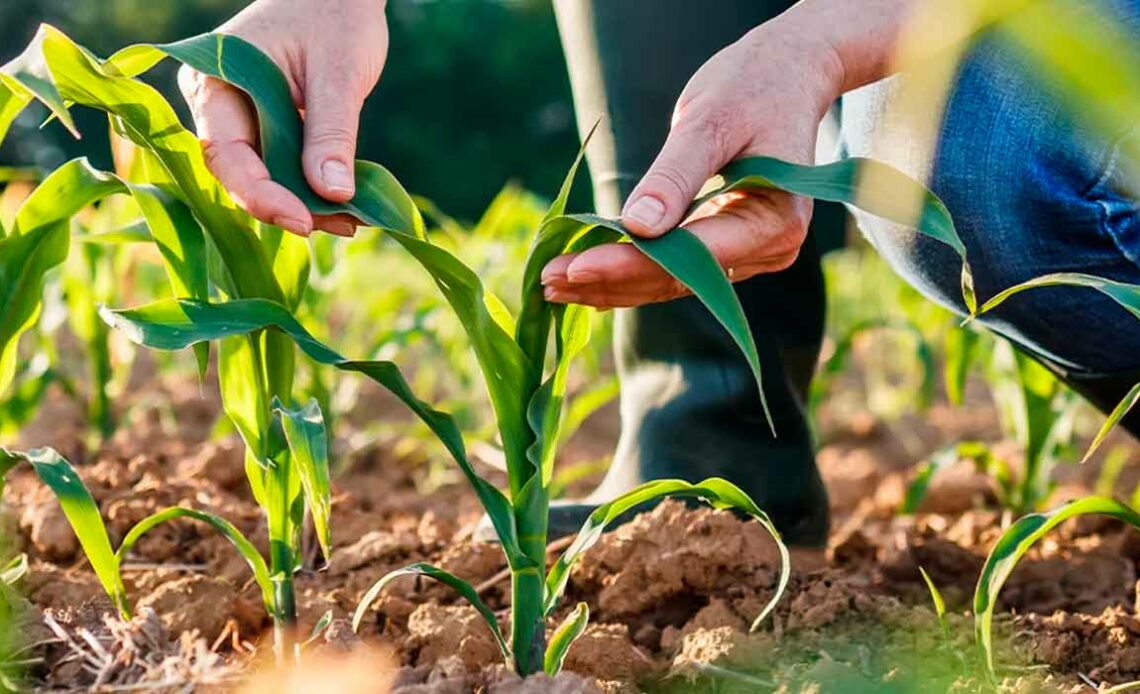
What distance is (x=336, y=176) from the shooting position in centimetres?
97

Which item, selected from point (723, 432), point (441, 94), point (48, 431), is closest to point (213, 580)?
point (723, 432)

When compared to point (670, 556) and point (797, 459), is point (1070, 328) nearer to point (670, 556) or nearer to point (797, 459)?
point (797, 459)

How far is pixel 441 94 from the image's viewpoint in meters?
20.0

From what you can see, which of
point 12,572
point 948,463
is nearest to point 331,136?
point 12,572

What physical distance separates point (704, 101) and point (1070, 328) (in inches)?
26.4

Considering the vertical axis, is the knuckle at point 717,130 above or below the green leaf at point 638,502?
above

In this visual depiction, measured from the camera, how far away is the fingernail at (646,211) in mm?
923

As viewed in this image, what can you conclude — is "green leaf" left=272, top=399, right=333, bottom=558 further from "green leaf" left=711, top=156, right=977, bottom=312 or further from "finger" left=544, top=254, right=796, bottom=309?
"green leaf" left=711, top=156, right=977, bottom=312

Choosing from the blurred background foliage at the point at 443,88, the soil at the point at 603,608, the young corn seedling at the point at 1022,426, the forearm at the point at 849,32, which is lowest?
the blurred background foliage at the point at 443,88

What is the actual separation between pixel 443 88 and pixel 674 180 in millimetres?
19578

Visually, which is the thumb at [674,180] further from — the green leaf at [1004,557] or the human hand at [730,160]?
the green leaf at [1004,557]

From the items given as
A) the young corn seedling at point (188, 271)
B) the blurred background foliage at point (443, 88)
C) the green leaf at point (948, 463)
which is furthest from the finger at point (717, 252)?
the blurred background foliage at point (443, 88)

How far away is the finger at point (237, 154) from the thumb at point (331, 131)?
30 millimetres

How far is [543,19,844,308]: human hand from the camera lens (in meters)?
0.97
